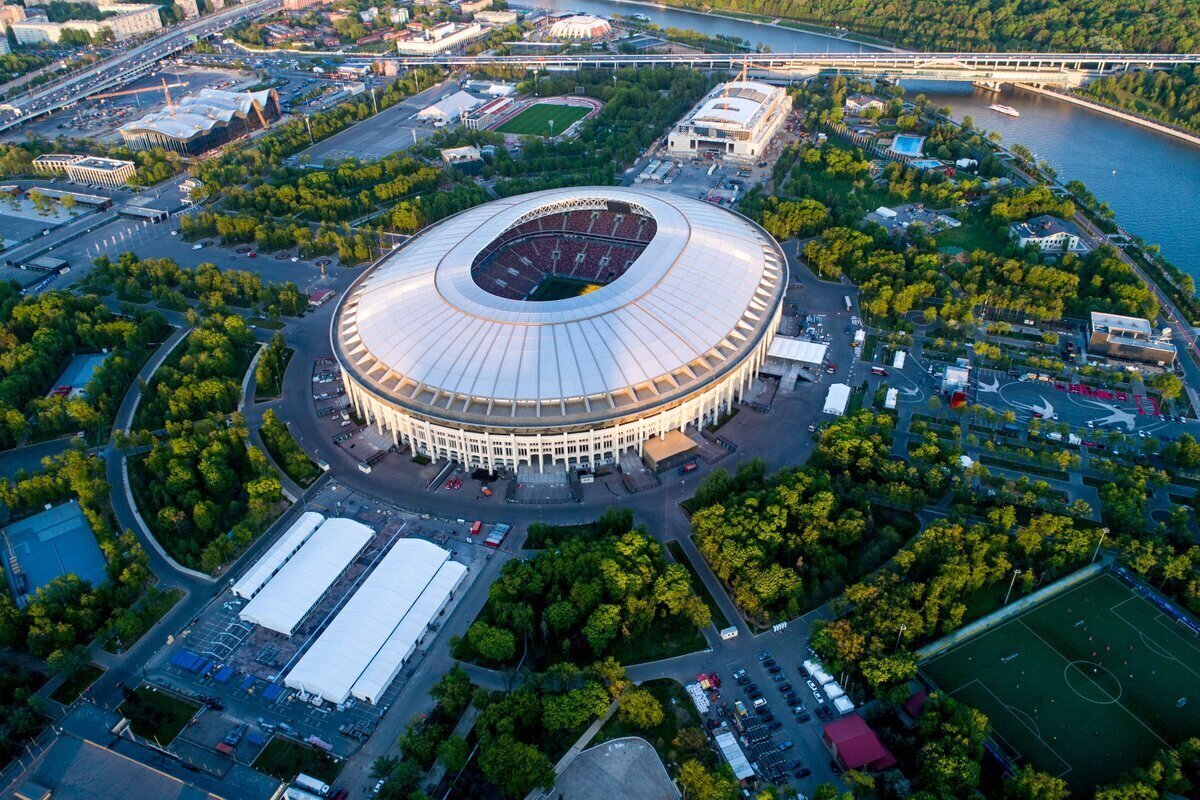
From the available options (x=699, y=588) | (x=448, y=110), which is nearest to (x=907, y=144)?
(x=448, y=110)

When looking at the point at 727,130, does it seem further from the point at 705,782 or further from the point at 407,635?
the point at 705,782

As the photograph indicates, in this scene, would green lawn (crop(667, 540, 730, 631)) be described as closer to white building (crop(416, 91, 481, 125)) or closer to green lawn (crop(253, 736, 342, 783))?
green lawn (crop(253, 736, 342, 783))

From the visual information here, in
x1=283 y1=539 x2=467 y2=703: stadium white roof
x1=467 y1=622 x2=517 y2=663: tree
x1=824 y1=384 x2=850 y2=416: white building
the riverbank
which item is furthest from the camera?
the riverbank

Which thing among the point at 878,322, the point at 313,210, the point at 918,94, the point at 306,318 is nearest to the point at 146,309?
the point at 306,318

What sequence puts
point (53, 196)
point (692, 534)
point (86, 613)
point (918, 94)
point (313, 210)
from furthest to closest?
point (918, 94) → point (53, 196) → point (313, 210) → point (692, 534) → point (86, 613)

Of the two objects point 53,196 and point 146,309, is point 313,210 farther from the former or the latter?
point 53,196

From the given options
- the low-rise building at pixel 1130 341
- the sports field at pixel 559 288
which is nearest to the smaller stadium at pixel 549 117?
the sports field at pixel 559 288

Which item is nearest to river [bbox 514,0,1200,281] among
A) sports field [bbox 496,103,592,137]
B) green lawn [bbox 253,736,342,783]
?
sports field [bbox 496,103,592,137]
